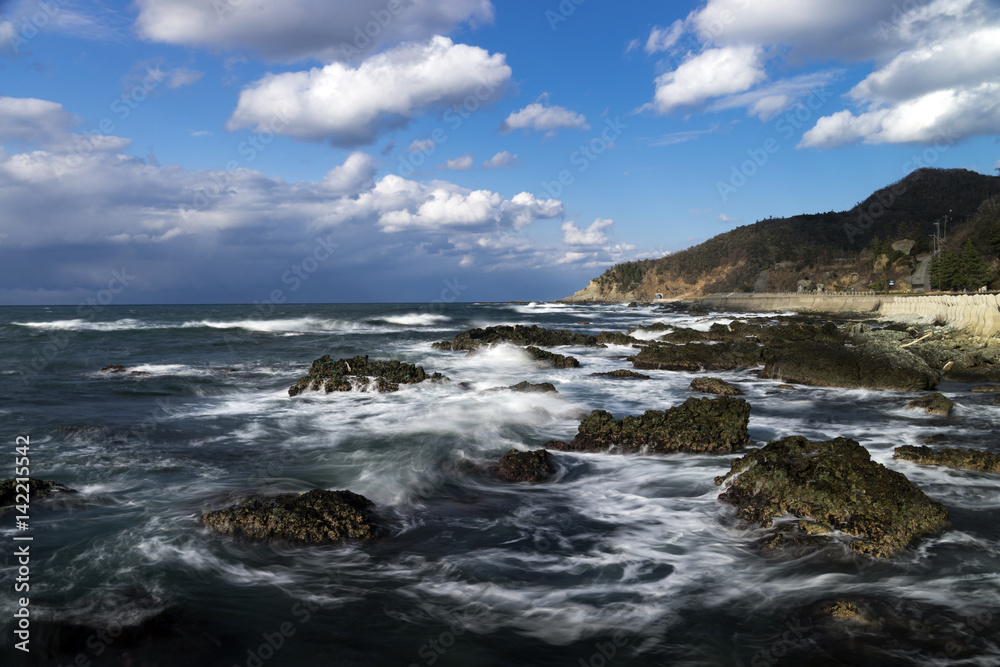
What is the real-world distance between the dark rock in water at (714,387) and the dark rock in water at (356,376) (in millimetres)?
7490

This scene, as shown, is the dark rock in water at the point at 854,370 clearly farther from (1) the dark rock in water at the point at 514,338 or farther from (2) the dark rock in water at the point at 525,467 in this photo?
(1) the dark rock in water at the point at 514,338

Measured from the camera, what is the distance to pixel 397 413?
13516mm

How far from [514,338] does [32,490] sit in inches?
854

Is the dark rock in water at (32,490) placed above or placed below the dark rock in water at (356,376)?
below

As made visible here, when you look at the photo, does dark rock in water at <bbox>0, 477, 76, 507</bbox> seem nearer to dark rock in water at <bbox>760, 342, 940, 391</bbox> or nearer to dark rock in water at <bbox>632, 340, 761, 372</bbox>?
dark rock in water at <bbox>632, 340, 761, 372</bbox>

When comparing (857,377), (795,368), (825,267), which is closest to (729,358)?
(795,368)

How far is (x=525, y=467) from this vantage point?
8.67 m

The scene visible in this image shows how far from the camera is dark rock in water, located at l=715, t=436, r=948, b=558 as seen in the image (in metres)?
6.18

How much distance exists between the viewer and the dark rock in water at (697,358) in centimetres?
2038

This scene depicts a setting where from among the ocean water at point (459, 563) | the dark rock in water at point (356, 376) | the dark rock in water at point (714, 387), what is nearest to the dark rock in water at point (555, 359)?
the dark rock in water at point (356, 376)

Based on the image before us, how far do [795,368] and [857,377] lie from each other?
5.90ft

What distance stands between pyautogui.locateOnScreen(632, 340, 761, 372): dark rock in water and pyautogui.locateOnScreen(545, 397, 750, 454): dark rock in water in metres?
10.3

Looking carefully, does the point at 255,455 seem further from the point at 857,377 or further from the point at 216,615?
the point at 857,377

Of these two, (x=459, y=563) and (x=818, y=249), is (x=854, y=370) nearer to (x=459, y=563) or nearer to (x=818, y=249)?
(x=459, y=563)
